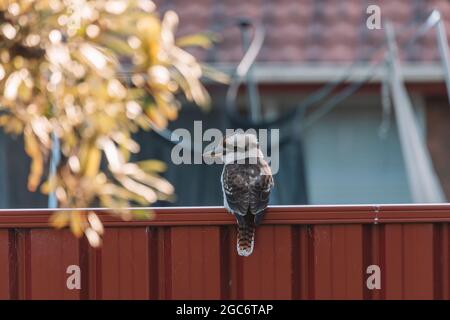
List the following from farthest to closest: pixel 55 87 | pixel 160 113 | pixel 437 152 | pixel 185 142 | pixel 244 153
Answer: pixel 437 152
pixel 185 142
pixel 244 153
pixel 160 113
pixel 55 87

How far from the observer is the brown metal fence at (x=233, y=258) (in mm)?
4684

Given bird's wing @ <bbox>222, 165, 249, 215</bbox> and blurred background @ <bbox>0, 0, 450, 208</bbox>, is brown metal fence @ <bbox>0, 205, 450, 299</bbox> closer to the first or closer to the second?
bird's wing @ <bbox>222, 165, 249, 215</bbox>

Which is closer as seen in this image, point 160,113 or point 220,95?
point 160,113

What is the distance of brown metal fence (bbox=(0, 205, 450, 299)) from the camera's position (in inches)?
184

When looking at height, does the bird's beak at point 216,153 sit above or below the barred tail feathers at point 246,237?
above

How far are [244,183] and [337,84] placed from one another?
3286 millimetres

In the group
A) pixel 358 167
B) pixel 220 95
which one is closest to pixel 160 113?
pixel 220 95

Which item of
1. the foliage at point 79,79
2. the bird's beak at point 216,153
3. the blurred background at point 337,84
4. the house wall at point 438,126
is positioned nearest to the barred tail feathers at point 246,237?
the bird's beak at point 216,153

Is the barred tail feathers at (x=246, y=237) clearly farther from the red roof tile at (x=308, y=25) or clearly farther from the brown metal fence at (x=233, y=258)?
the red roof tile at (x=308, y=25)

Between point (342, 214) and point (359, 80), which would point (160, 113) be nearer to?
point (342, 214)

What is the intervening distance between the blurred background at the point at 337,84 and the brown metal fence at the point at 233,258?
119 inches

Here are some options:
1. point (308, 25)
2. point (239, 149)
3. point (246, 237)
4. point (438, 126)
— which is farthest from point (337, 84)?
point (246, 237)

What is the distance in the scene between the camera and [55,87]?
301 cm

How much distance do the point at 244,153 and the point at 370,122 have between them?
3.60m
